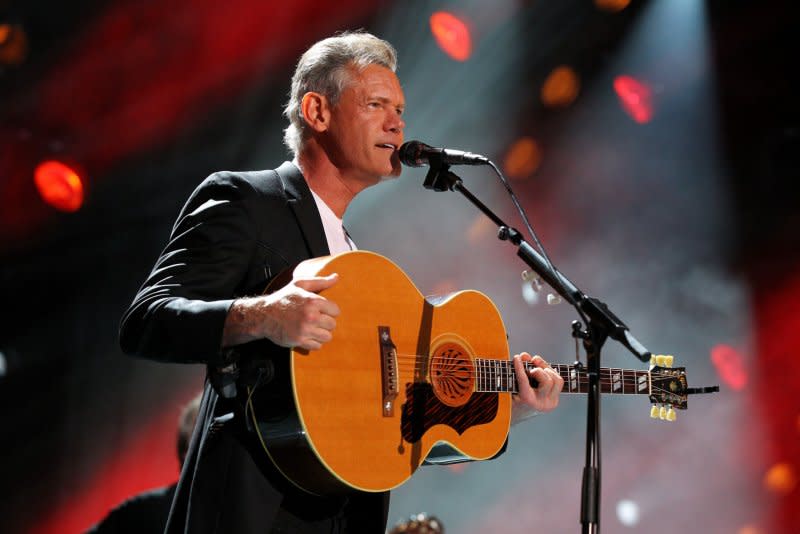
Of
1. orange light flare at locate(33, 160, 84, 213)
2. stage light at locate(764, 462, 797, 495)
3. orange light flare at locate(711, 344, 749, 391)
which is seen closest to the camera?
orange light flare at locate(33, 160, 84, 213)

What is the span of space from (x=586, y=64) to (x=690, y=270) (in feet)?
6.69

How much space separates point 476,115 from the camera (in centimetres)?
704

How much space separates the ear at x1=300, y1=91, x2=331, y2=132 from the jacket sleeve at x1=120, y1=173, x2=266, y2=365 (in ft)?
1.97

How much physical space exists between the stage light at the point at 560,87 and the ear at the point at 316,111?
14.7 ft

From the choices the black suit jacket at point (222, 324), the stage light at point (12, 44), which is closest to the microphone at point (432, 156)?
the black suit jacket at point (222, 324)

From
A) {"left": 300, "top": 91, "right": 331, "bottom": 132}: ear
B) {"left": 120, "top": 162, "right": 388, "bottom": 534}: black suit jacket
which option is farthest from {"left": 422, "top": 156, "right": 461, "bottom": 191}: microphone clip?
{"left": 300, "top": 91, "right": 331, "bottom": 132}: ear

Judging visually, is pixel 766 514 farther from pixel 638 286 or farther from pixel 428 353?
pixel 428 353

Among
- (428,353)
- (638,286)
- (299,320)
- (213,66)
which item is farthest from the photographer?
(638,286)

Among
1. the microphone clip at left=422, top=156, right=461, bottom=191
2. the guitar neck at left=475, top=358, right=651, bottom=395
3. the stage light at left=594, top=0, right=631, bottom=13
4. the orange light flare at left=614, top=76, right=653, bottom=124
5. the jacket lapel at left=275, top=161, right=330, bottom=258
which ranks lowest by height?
the guitar neck at left=475, top=358, right=651, bottom=395

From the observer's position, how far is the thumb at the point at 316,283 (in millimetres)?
2230

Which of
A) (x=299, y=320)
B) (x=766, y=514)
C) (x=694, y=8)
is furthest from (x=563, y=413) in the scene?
(x=299, y=320)

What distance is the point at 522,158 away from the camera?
23.6 ft

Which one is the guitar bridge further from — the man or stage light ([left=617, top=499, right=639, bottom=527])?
stage light ([left=617, top=499, right=639, bottom=527])

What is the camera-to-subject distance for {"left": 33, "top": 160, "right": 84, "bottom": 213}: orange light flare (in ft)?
17.4
